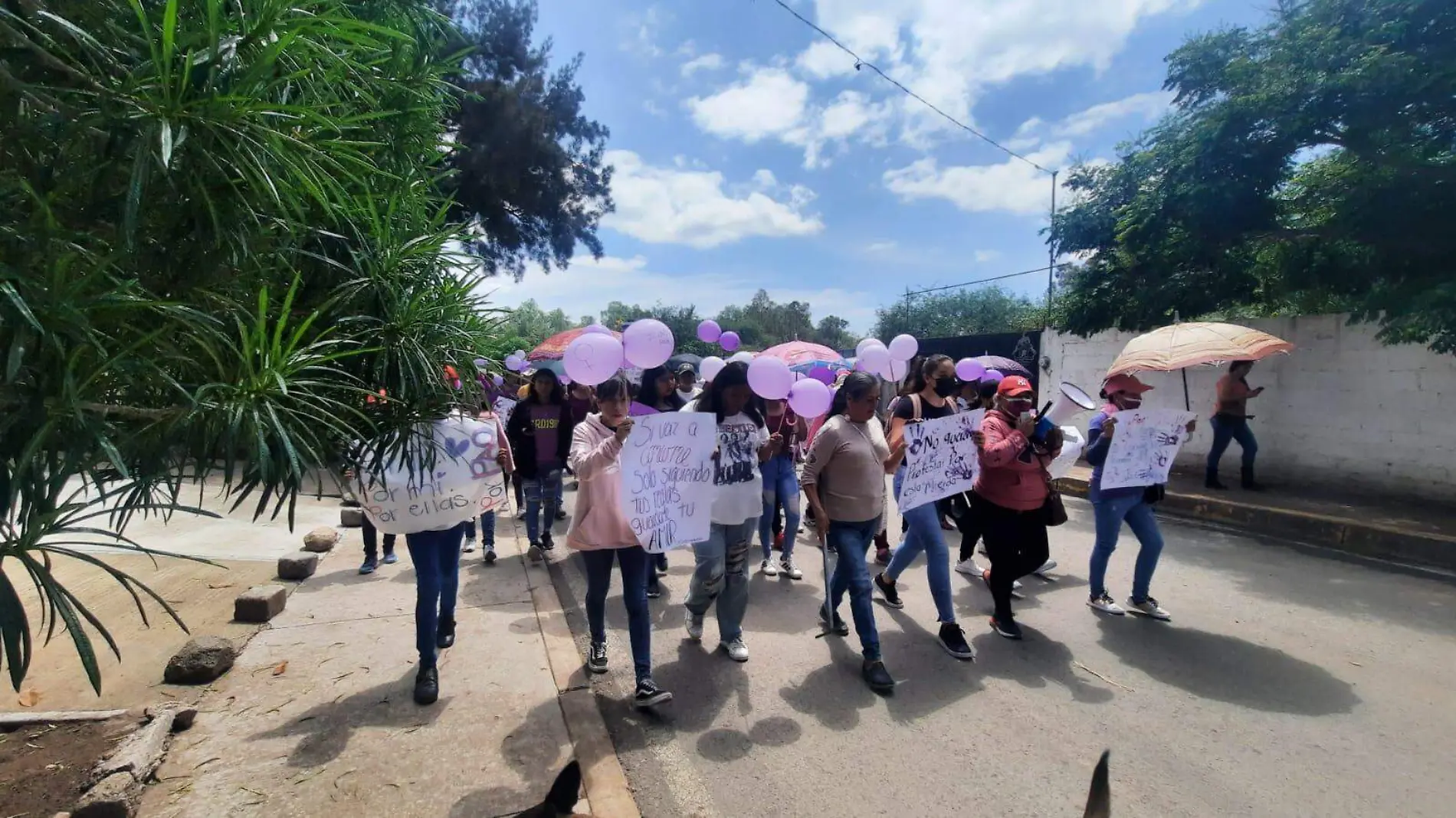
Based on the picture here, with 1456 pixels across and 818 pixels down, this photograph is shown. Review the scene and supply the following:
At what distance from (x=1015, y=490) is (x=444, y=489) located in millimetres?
3310

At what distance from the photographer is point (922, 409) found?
5.53 meters

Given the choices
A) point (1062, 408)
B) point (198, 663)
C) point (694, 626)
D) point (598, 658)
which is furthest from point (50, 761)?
point (1062, 408)

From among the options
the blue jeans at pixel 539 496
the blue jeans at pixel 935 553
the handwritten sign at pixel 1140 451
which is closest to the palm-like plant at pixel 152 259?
the blue jeans at pixel 935 553

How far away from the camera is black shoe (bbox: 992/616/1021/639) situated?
444 centimetres

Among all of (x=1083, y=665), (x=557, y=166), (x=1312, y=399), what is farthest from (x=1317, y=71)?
(x=557, y=166)

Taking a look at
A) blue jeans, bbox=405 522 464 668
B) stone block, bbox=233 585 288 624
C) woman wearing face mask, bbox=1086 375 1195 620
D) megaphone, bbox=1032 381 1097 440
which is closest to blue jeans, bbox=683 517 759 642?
blue jeans, bbox=405 522 464 668

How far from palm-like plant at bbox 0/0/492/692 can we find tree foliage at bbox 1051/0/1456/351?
8.72 m

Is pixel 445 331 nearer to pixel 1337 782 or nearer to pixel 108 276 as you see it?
pixel 108 276

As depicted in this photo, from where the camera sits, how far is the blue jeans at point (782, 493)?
5.66 meters

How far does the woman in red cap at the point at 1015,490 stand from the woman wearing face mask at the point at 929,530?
33 centimetres

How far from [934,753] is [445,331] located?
2.74 metres

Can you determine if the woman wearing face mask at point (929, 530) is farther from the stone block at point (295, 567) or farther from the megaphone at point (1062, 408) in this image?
the stone block at point (295, 567)

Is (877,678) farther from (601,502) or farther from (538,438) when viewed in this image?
(538,438)

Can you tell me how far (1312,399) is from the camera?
8875mm
